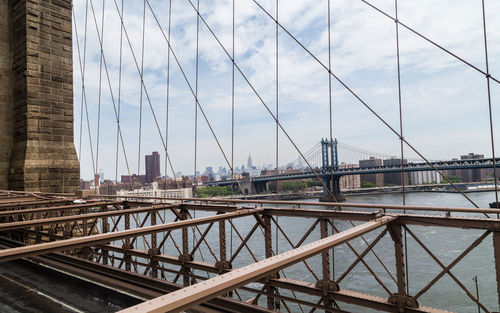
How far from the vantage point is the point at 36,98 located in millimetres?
14539

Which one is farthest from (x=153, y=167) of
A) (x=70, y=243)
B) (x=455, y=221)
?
(x=455, y=221)

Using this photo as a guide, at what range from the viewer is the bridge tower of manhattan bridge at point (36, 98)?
14414 mm

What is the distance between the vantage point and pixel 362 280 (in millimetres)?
29234

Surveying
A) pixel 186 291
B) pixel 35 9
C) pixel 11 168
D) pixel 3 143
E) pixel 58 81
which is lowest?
pixel 186 291

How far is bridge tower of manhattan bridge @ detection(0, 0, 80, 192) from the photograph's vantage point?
1441cm

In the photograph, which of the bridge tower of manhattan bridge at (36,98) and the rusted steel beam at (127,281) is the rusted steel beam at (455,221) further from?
the bridge tower of manhattan bridge at (36,98)

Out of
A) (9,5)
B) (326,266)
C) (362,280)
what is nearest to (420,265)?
(362,280)

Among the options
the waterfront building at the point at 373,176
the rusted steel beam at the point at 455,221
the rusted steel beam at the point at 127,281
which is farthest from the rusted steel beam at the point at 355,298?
the waterfront building at the point at 373,176

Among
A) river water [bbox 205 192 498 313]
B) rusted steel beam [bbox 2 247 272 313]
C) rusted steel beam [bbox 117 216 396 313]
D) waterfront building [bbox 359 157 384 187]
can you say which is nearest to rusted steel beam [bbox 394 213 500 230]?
rusted steel beam [bbox 117 216 396 313]

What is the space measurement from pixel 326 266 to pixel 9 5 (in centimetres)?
1780

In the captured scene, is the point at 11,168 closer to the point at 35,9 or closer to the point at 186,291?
the point at 35,9

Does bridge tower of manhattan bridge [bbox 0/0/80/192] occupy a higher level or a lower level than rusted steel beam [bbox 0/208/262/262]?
higher

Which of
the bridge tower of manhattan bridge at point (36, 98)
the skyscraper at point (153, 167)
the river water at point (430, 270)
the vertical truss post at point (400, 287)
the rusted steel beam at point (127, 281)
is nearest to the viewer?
the rusted steel beam at point (127, 281)

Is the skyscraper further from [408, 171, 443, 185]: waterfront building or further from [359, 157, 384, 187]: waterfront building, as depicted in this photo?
[408, 171, 443, 185]: waterfront building
